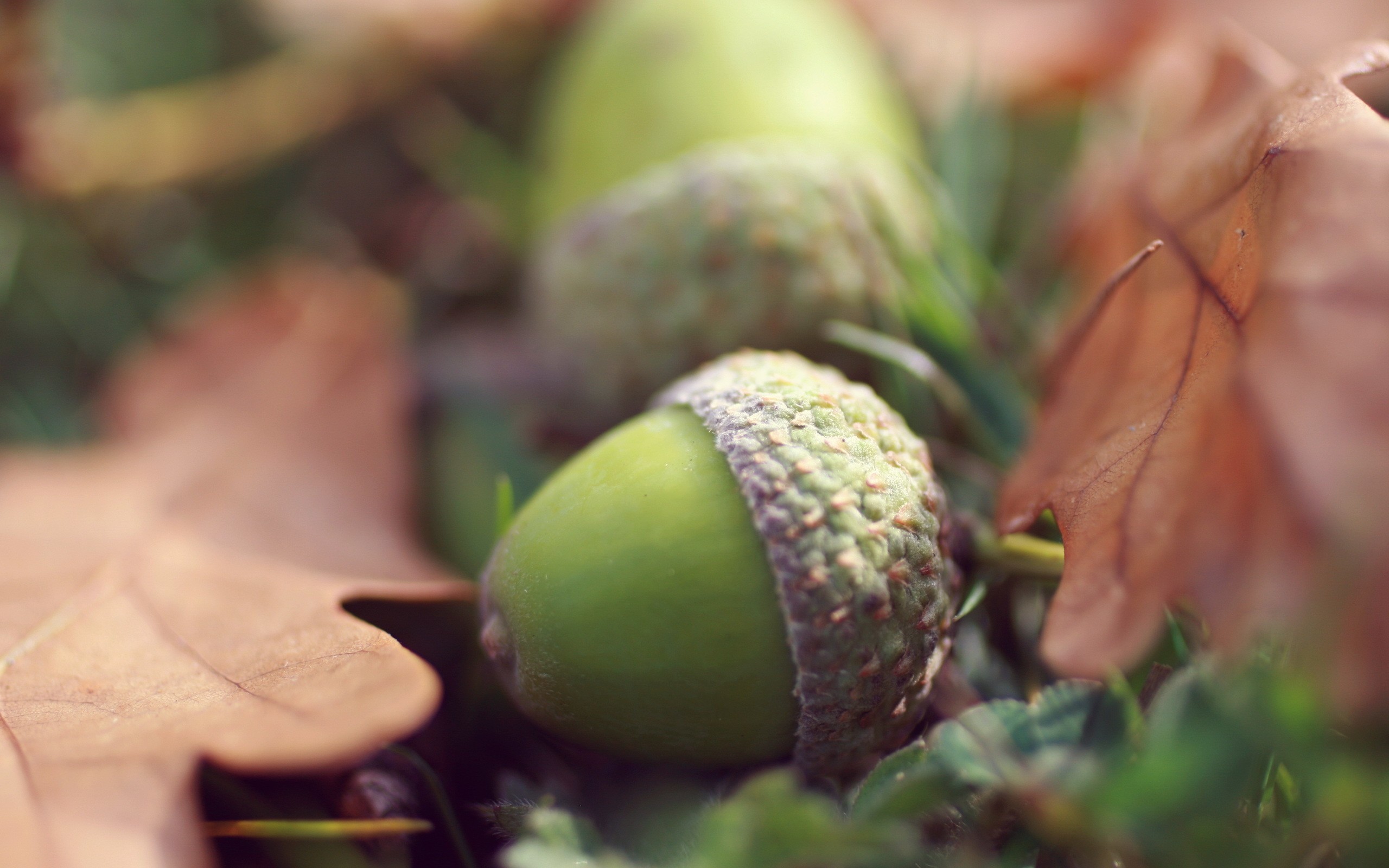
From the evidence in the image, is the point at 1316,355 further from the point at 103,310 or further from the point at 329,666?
the point at 103,310

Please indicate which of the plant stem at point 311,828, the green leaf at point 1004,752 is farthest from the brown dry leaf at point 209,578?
the green leaf at point 1004,752

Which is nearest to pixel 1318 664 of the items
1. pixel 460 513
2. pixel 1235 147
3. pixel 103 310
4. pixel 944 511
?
pixel 944 511

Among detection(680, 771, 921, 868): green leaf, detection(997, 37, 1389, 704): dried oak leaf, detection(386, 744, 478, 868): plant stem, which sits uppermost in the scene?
detection(997, 37, 1389, 704): dried oak leaf

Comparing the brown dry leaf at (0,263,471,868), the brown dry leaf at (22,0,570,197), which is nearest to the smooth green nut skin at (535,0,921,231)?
the brown dry leaf at (22,0,570,197)

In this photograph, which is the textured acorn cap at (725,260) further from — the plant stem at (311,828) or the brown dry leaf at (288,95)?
the brown dry leaf at (288,95)

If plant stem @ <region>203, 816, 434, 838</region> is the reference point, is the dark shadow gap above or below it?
above

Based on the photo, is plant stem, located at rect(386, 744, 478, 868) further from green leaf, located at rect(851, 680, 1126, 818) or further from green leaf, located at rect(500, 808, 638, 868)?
green leaf, located at rect(851, 680, 1126, 818)

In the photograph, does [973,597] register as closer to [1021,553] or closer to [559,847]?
[1021,553]
